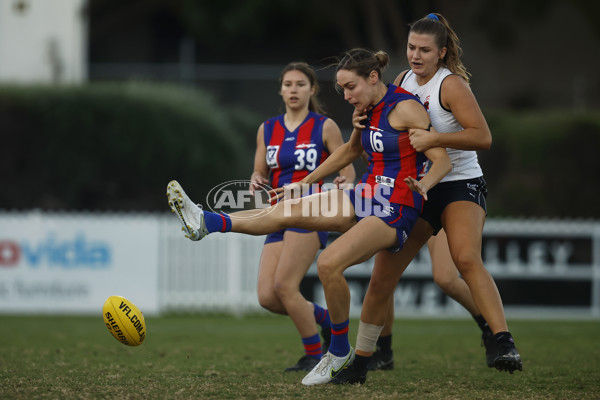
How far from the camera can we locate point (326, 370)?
5.31 metres

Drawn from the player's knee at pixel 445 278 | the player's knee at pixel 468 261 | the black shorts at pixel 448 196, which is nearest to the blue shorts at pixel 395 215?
the black shorts at pixel 448 196

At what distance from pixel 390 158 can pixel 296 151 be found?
1257 mm

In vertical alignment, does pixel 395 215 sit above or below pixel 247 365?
above

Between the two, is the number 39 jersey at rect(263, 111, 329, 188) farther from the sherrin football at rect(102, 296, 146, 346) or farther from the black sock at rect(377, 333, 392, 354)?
the sherrin football at rect(102, 296, 146, 346)

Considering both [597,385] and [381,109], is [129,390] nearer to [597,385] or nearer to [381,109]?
[381,109]

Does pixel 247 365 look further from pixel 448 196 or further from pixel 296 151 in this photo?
pixel 448 196

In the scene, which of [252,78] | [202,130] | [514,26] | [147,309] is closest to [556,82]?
[514,26]

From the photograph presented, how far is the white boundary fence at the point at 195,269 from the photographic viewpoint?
38.9ft

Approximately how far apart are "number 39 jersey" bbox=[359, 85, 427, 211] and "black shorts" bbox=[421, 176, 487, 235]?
0.21 m

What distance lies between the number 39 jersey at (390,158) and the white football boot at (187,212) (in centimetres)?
98

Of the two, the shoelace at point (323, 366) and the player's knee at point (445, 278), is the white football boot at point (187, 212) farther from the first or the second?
the player's knee at point (445, 278)

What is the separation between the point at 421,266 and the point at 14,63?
951cm

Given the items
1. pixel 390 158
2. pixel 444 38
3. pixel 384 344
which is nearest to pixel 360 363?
pixel 384 344

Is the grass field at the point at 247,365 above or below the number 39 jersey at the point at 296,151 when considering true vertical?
below
